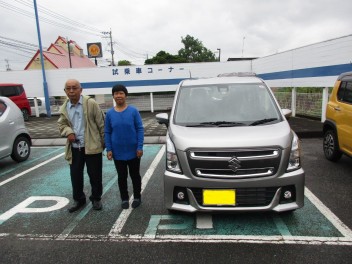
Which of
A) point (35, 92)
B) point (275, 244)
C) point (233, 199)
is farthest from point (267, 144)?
point (35, 92)

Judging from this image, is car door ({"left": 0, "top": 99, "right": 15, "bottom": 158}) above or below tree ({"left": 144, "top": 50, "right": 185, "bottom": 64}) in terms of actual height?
below

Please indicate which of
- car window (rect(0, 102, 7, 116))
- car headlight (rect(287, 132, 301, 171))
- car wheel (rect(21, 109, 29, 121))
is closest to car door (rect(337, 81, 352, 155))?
car headlight (rect(287, 132, 301, 171))

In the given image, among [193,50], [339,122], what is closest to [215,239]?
[339,122]

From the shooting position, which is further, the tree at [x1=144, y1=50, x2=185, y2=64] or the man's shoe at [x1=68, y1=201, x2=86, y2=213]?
the tree at [x1=144, y1=50, x2=185, y2=64]

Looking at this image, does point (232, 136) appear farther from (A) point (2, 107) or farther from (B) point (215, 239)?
(A) point (2, 107)

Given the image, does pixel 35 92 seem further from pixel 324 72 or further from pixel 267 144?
pixel 267 144

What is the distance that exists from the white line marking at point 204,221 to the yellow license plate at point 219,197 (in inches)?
17.2

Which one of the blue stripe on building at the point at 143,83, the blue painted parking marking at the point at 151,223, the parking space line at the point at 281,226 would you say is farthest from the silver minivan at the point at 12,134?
the blue stripe on building at the point at 143,83

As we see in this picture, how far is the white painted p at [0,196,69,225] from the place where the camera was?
12.5 ft

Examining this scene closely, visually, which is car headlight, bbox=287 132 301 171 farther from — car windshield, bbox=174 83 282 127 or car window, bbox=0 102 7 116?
car window, bbox=0 102 7 116

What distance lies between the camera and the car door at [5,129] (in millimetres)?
5777

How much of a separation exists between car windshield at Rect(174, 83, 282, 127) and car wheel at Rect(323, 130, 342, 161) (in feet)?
7.86

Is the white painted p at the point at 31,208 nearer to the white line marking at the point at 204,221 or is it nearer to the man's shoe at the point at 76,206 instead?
the man's shoe at the point at 76,206

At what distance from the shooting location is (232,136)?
3.06m
